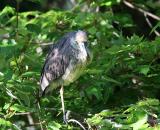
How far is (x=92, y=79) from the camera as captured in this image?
4.67 m

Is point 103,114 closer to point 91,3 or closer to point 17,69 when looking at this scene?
point 17,69

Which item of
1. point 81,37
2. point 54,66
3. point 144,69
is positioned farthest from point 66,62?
point 144,69

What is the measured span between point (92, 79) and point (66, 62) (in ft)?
0.90

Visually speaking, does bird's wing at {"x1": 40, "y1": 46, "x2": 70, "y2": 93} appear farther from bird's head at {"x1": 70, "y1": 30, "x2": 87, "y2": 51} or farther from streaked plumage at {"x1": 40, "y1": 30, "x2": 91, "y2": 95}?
bird's head at {"x1": 70, "y1": 30, "x2": 87, "y2": 51}

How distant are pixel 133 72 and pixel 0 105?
4.34ft

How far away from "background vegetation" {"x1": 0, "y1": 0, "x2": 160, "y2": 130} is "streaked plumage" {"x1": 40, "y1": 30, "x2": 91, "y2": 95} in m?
0.09

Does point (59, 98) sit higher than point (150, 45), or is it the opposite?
point (150, 45)

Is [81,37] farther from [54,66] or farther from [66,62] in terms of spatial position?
[54,66]

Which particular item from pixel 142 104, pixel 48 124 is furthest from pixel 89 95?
pixel 142 104

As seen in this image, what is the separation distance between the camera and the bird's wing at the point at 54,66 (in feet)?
15.3

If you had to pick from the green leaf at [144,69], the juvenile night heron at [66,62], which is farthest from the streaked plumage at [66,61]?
the green leaf at [144,69]

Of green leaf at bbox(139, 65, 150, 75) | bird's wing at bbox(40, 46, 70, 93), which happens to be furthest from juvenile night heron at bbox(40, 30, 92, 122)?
green leaf at bbox(139, 65, 150, 75)

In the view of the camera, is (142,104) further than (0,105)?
No

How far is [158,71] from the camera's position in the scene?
15.6ft
